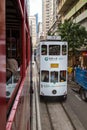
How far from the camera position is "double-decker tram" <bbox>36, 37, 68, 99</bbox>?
20.6 meters

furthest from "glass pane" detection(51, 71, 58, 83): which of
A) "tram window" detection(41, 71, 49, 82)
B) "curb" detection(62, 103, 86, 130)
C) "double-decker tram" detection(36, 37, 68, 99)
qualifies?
"curb" detection(62, 103, 86, 130)

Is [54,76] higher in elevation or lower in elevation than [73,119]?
higher

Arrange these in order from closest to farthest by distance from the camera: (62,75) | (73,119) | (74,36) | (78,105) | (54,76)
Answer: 1. (73,119)
2. (78,105)
3. (54,76)
4. (62,75)
5. (74,36)

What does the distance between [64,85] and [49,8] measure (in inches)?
4165

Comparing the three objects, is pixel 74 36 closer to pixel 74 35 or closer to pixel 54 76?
pixel 74 35

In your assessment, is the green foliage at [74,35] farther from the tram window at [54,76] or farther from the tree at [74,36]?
A: the tram window at [54,76]

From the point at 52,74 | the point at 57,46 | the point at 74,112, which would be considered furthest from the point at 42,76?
the point at 74,112

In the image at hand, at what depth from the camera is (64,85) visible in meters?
20.9

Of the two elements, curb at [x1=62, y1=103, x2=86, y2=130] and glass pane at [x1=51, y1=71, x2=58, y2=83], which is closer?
curb at [x1=62, y1=103, x2=86, y2=130]

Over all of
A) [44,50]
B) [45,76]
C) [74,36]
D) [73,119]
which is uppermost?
[74,36]

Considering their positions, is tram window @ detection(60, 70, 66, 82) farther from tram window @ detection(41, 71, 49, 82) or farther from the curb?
the curb

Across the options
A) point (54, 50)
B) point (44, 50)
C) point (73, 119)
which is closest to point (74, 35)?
point (54, 50)

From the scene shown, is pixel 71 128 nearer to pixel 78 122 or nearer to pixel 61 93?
pixel 78 122

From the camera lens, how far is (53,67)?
20625 millimetres
